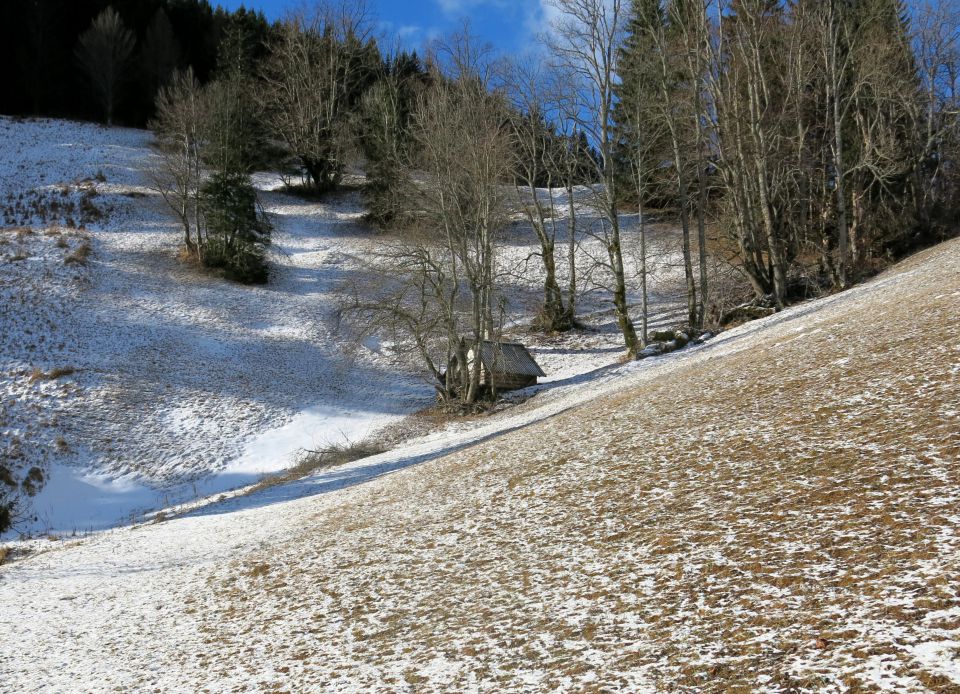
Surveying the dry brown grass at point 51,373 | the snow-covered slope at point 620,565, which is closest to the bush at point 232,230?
the dry brown grass at point 51,373

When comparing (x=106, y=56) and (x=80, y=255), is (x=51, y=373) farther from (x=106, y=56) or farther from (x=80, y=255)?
(x=106, y=56)

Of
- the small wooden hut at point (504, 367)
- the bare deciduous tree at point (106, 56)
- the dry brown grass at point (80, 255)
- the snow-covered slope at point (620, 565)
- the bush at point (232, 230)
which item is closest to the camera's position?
the snow-covered slope at point (620, 565)

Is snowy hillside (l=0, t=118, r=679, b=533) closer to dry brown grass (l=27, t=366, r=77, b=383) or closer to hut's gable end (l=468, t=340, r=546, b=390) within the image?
dry brown grass (l=27, t=366, r=77, b=383)

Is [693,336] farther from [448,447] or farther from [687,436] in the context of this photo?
[687,436]

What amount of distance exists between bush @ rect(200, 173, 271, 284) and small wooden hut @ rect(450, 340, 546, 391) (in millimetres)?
15879

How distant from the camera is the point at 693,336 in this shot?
25.0 m

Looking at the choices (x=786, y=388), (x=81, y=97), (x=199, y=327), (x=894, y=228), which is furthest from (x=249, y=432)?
(x=81, y=97)

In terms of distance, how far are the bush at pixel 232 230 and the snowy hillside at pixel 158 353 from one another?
1.08m

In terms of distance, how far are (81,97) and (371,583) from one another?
2725 inches

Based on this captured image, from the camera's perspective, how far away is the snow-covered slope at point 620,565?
17.6 ft

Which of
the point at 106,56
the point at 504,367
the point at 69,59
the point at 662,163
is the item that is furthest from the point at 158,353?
the point at 69,59

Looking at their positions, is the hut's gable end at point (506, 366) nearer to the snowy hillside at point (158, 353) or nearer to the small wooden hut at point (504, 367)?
the small wooden hut at point (504, 367)

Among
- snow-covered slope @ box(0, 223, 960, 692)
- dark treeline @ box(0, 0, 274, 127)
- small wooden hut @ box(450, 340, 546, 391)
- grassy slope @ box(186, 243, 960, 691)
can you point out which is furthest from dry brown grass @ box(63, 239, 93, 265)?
grassy slope @ box(186, 243, 960, 691)

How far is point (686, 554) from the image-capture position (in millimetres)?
7012
